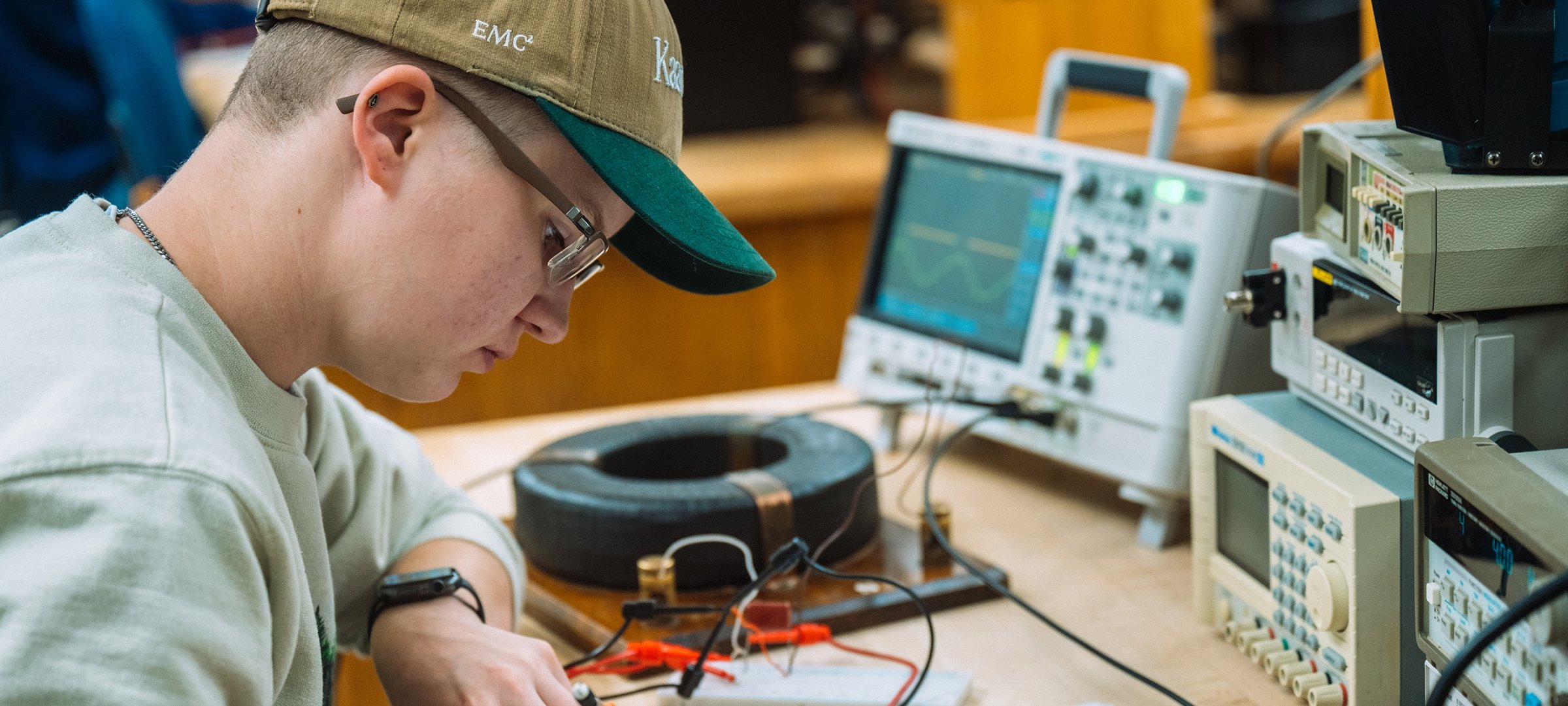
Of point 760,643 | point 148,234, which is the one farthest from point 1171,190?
point 148,234

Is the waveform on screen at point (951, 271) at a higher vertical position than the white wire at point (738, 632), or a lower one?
higher

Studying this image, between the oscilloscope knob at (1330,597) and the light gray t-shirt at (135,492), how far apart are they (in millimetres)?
680

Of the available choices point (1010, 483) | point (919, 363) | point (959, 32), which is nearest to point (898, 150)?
point (919, 363)

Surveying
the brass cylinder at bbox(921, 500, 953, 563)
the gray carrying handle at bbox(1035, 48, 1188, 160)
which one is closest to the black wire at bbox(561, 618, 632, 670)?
the brass cylinder at bbox(921, 500, 953, 563)

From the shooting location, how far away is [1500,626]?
2.33 feet

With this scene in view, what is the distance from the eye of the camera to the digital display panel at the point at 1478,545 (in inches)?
29.9

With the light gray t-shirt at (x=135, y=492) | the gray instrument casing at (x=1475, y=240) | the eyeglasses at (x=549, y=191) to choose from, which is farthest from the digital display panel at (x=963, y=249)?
the light gray t-shirt at (x=135, y=492)

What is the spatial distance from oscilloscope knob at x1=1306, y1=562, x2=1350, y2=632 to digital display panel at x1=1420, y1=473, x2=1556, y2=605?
0.39ft

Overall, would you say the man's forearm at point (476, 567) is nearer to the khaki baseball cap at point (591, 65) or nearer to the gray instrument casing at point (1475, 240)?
the khaki baseball cap at point (591, 65)

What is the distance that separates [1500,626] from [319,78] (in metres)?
0.72

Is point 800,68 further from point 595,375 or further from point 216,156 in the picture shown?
point 216,156

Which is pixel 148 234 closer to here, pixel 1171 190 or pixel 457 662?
pixel 457 662

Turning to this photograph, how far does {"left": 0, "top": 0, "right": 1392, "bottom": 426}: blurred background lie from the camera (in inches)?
108

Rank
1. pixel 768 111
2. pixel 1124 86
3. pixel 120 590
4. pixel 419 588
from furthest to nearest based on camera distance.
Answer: pixel 768 111 < pixel 1124 86 < pixel 419 588 < pixel 120 590
